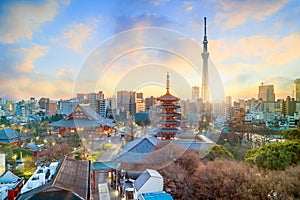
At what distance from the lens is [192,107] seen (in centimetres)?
1641

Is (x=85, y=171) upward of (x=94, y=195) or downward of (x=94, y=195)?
upward

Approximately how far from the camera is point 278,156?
19.3 feet

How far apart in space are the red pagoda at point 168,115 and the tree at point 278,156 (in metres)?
5.13

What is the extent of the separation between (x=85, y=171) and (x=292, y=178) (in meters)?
4.93

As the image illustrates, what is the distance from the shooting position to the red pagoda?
36.0ft

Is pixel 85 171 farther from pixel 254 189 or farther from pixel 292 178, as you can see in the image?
Result: pixel 292 178

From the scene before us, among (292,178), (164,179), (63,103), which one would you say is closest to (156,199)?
(164,179)

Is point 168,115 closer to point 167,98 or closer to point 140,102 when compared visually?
point 167,98

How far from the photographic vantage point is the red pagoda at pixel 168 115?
36.0 ft

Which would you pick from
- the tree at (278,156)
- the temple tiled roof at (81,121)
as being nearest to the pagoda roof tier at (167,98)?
the tree at (278,156)

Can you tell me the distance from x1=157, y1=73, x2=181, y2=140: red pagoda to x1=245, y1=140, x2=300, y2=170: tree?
16.8 feet

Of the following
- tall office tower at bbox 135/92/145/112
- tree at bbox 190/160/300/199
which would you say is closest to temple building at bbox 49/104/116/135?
tall office tower at bbox 135/92/145/112

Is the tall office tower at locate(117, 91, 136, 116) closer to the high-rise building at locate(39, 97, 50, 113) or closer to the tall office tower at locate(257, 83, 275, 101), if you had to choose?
the tall office tower at locate(257, 83, 275, 101)

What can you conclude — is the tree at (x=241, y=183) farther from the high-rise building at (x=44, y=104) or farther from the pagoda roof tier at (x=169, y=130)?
the high-rise building at (x=44, y=104)
